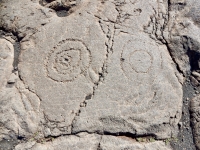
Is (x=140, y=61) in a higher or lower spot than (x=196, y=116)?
higher

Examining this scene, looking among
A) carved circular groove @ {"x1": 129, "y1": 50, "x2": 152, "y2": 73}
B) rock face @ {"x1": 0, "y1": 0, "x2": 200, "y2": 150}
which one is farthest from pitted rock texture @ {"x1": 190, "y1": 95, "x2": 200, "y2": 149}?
carved circular groove @ {"x1": 129, "y1": 50, "x2": 152, "y2": 73}

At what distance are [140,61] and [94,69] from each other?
306 millimetres

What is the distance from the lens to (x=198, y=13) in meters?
2.26

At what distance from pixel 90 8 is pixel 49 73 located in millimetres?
552

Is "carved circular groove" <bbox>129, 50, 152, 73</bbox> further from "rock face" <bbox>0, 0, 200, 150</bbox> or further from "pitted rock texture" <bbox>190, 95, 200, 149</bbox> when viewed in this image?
"pitted rock texture" <bbox>190, 95, 200, 149</bbox>

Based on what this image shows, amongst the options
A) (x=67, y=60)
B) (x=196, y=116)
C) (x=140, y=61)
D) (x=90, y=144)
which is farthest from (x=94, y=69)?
(x=196, y=116)

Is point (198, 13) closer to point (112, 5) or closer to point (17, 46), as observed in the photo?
point (112, 5)

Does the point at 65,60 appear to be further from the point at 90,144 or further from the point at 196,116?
the point at 196,116

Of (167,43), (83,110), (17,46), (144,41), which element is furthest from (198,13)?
(17,46)

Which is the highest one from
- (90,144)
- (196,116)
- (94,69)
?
(94,69)

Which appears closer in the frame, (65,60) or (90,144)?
(90,144)

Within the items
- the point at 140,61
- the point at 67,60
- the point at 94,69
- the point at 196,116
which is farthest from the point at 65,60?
the point at 196,116

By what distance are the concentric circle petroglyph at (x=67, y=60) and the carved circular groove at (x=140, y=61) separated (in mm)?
292

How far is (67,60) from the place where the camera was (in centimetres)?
207
